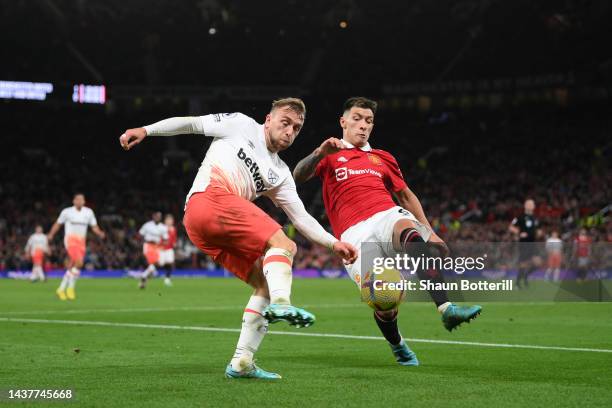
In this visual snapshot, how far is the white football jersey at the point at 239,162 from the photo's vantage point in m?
7.27

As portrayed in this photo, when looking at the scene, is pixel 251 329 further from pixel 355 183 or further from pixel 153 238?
pixel 153 238

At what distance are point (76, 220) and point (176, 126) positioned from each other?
1480 cm

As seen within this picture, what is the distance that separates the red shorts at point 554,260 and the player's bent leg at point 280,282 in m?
22.7

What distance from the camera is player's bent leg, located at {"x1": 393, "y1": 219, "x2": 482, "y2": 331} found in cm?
764

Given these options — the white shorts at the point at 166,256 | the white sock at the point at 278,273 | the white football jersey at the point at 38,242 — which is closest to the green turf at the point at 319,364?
the white sock at the point at 278,273

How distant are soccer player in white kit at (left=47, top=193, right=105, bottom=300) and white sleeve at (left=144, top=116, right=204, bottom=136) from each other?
13863 millimetres

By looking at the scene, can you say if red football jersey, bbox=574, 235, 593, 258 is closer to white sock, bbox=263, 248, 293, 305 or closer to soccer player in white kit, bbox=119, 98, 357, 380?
soccer player in white kit, bbox=119, 98, 357, 380

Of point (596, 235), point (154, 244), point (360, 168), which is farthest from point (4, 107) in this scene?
point (360, 168)

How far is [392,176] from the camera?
942 centimetres

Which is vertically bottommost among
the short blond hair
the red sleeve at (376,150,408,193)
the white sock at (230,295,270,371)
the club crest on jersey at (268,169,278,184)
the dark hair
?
the white sock at (230,295,270,371)

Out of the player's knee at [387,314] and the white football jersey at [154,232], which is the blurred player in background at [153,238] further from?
the player's knee at [387,314]

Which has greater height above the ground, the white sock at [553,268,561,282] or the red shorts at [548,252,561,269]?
the red shorts at [548,252,561,269]

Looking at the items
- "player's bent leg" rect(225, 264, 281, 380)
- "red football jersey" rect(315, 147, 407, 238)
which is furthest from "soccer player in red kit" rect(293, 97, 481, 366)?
"player's bent leg" rect(225, 264, 281, 380)

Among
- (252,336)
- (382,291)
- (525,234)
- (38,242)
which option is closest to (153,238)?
(38,242)
